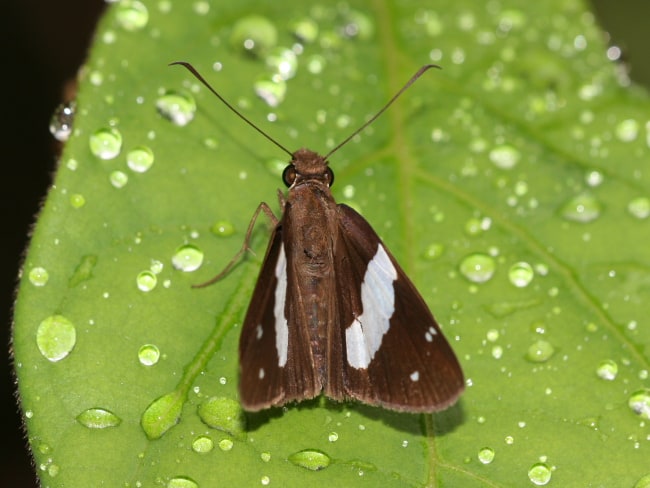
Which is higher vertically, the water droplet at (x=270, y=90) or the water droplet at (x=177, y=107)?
the water droplet at (x=270, y=90)

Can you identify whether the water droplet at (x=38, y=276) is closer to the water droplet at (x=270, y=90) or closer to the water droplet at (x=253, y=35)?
the water droplet at (x=270, y=90)

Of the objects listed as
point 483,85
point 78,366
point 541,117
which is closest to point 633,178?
point 541,117

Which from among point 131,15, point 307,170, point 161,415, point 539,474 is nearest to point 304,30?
point 131,15

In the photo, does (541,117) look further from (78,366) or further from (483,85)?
(78,366)

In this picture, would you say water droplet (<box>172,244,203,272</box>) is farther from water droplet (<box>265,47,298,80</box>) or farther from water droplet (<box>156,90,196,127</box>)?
water droplet (<box>265,47,298,80</box>)

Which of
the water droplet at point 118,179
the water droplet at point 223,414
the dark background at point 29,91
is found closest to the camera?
the water droplet at point 223,414

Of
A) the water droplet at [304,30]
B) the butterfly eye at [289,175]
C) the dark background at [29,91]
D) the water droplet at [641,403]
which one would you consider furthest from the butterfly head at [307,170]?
the dark background at [29,91]
